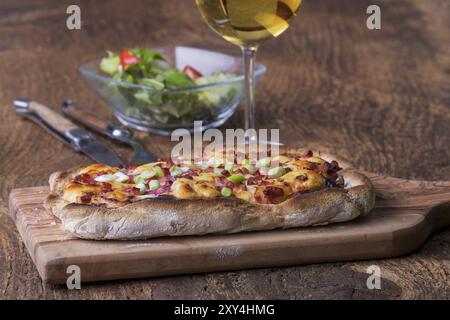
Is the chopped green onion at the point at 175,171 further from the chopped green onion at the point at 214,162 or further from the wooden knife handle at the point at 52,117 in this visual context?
the wooden knife handle at the point at 52,117

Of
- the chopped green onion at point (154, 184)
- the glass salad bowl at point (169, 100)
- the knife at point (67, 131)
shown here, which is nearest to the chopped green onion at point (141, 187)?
the chopped green onion at point (154, 184)

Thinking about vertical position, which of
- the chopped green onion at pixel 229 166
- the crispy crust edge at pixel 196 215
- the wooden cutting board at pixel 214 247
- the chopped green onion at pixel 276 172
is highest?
the chopped green onion at pixel 229 166

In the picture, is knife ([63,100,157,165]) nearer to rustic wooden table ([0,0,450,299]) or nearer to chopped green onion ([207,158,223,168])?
rustic wooden table ([0,0,450,299])

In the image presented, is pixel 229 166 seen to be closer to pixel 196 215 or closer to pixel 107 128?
pixel 196 215

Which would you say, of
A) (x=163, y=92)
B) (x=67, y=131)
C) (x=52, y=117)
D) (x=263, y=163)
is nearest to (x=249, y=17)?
(x=163, y=92)

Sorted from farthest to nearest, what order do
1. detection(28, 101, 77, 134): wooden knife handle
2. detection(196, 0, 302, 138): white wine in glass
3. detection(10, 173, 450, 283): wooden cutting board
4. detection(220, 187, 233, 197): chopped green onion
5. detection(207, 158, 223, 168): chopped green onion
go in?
detection(28, 101, 77, 134): wooden knife handle
detection(196, 0, 302, 138): white wine in glass
detection(207, 158, 223, 168): chopped green onion
detection(220, 187, 233, 197): chopped green onion
detection(10, 173, 450, 283): wooden cutting board

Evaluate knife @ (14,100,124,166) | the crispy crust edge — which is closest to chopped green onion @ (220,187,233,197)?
the crispy crust edge
